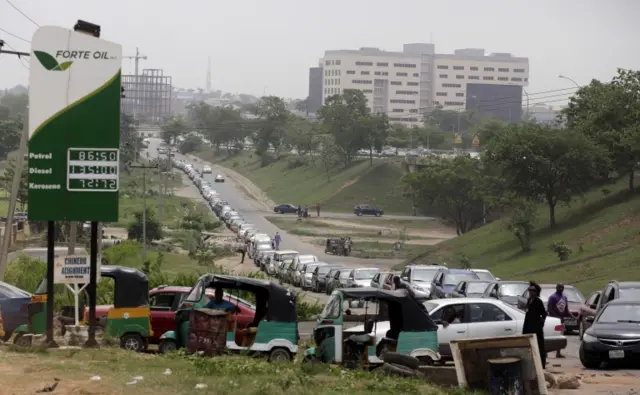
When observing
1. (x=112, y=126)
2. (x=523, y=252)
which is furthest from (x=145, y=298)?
(x=523, y=252)

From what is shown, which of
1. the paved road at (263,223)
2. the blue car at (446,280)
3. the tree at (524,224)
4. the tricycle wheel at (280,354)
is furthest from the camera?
the paved road at (263,223)

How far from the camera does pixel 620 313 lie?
73.9 ft

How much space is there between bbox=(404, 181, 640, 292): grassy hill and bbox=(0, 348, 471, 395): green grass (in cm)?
2807

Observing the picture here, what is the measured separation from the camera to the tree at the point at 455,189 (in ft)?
278

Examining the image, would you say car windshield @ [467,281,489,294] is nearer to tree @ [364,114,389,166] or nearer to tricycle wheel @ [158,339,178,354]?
tricycle wheel @ [158,339,178,354]

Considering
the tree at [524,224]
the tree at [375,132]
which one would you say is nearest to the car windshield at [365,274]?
the tree at [524,224]

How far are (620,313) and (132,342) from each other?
30.6 feet

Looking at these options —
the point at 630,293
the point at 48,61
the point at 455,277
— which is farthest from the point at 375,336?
the point at 455,277

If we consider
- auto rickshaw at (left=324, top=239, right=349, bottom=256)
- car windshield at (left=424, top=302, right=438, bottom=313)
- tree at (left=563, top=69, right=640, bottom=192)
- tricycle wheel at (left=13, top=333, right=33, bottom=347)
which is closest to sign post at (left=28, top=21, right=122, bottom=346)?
tricycle wheel at (left=13, top=333, right=33, bottom=347)

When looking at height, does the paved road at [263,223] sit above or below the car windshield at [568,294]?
below

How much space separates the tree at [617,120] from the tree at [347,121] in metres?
A: 49.7

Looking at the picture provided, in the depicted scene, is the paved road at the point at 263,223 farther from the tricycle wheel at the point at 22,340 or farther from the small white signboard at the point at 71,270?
the small white signboard at the point at 71,270

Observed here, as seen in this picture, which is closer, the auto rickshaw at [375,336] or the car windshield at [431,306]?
the auto rickshaw at [375,336]

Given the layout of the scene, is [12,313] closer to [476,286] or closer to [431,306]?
[431,306]
